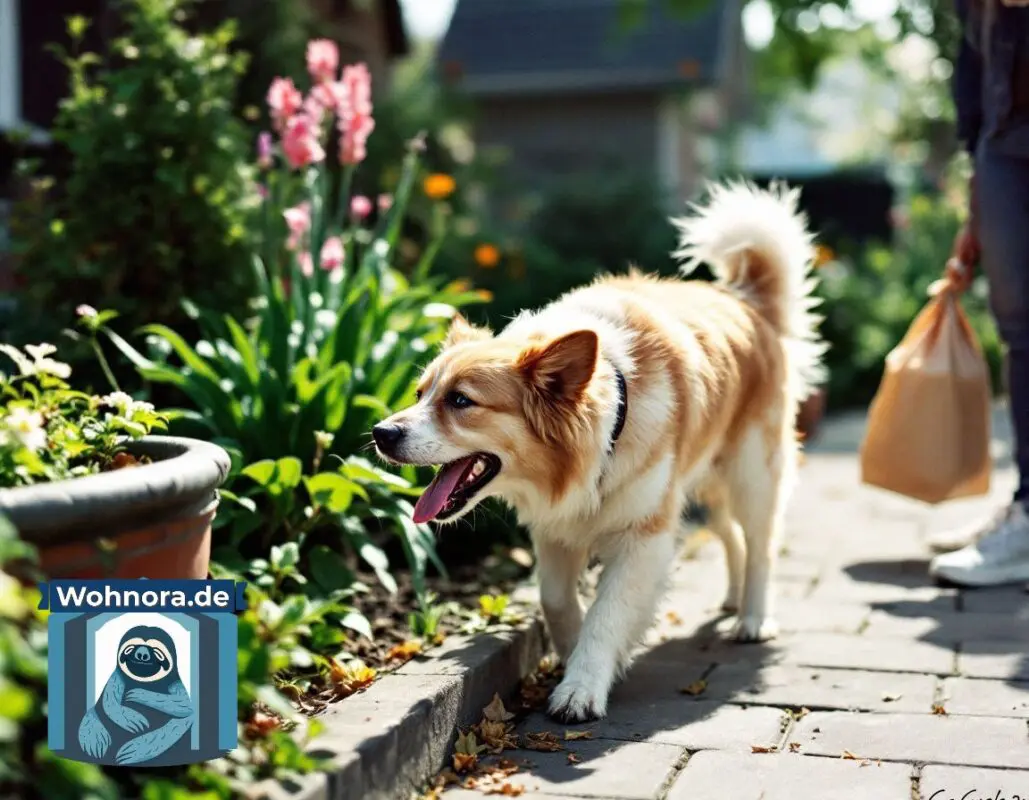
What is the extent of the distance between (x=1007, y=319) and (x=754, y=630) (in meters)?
1.68

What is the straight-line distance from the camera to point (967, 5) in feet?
16.6

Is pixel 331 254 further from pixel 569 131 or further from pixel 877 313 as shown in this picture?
pixel 569 131

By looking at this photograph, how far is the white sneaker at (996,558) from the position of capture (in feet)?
16.0

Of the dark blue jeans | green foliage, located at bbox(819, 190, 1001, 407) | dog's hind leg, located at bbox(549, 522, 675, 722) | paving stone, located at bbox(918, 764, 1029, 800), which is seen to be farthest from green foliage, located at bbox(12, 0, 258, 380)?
green foliage, located at bbox(819, 190, 1001, 407)

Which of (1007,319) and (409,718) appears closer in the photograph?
(409,718)

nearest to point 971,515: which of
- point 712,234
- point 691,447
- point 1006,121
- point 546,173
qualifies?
point 1006,121

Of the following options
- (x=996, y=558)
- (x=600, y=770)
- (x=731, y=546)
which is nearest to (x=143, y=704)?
(x=600, y=770)

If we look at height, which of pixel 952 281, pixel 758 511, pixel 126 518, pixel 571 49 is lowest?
pixel 758 511

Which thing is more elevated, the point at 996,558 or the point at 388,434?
the point at 388,434

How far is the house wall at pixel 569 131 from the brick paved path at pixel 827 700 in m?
15.9

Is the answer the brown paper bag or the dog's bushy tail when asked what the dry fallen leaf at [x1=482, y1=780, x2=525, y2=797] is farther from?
the brown paper bag

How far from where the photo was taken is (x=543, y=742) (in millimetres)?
3285

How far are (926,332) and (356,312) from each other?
7.58 ft

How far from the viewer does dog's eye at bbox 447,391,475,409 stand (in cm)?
337
